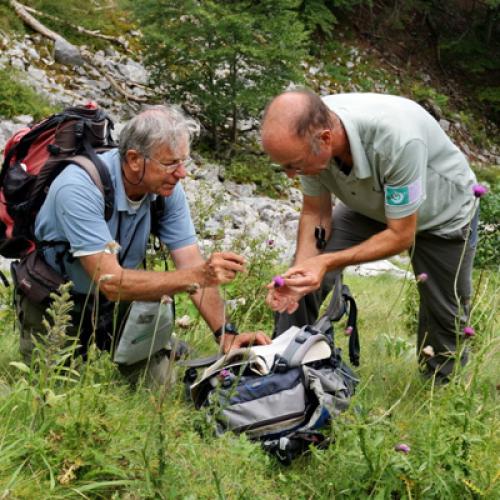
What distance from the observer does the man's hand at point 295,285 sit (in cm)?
329

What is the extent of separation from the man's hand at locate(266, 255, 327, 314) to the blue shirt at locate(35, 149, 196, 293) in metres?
0.72

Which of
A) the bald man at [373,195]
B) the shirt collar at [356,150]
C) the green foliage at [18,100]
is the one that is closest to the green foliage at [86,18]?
the green foliage at [18,100]

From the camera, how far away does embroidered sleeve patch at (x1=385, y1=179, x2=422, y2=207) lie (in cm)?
348

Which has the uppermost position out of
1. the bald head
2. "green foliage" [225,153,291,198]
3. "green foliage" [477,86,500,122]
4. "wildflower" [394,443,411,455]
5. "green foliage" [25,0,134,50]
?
the bald head

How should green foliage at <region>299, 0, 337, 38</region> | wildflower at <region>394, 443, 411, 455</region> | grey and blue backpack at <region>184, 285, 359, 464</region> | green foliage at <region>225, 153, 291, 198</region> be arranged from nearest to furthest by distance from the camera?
1. wildflower at <region>394, 443, 411, 455</region>
2. grey and blue backpack at <region>184, 285, 359, 464</region>
3. green foliage at <region>225, 153, 291, 198</region>
4. green foliage at <region>299, 0, 337, 38</region>

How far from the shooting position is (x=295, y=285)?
3.28 m

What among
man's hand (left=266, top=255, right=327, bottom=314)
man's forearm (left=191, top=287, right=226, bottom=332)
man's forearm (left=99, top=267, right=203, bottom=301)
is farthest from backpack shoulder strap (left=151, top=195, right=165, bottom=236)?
man's hand (left=266, top=255, right=327, bottom=314)

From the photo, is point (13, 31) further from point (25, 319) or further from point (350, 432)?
point (350, 432)

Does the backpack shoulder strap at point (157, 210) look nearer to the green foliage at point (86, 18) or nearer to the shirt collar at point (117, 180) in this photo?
the shirt collar at point (117, 180)

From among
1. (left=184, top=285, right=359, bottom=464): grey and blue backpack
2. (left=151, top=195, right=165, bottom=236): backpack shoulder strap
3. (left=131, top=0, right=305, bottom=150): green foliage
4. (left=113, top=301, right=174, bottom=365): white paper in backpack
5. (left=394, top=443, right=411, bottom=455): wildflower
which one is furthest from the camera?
(left=131, top=0, right=305, bottom=150): green foliage

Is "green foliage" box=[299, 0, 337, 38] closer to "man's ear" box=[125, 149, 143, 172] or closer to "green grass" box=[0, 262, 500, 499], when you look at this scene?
"man's ear" box=[125, 149, 143, 172]

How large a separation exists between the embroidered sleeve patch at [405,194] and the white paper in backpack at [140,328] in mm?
1211

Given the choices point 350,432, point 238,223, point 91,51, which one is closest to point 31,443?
point 350,432

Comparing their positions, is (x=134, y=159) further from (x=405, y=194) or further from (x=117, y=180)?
(x=405, y=194)
